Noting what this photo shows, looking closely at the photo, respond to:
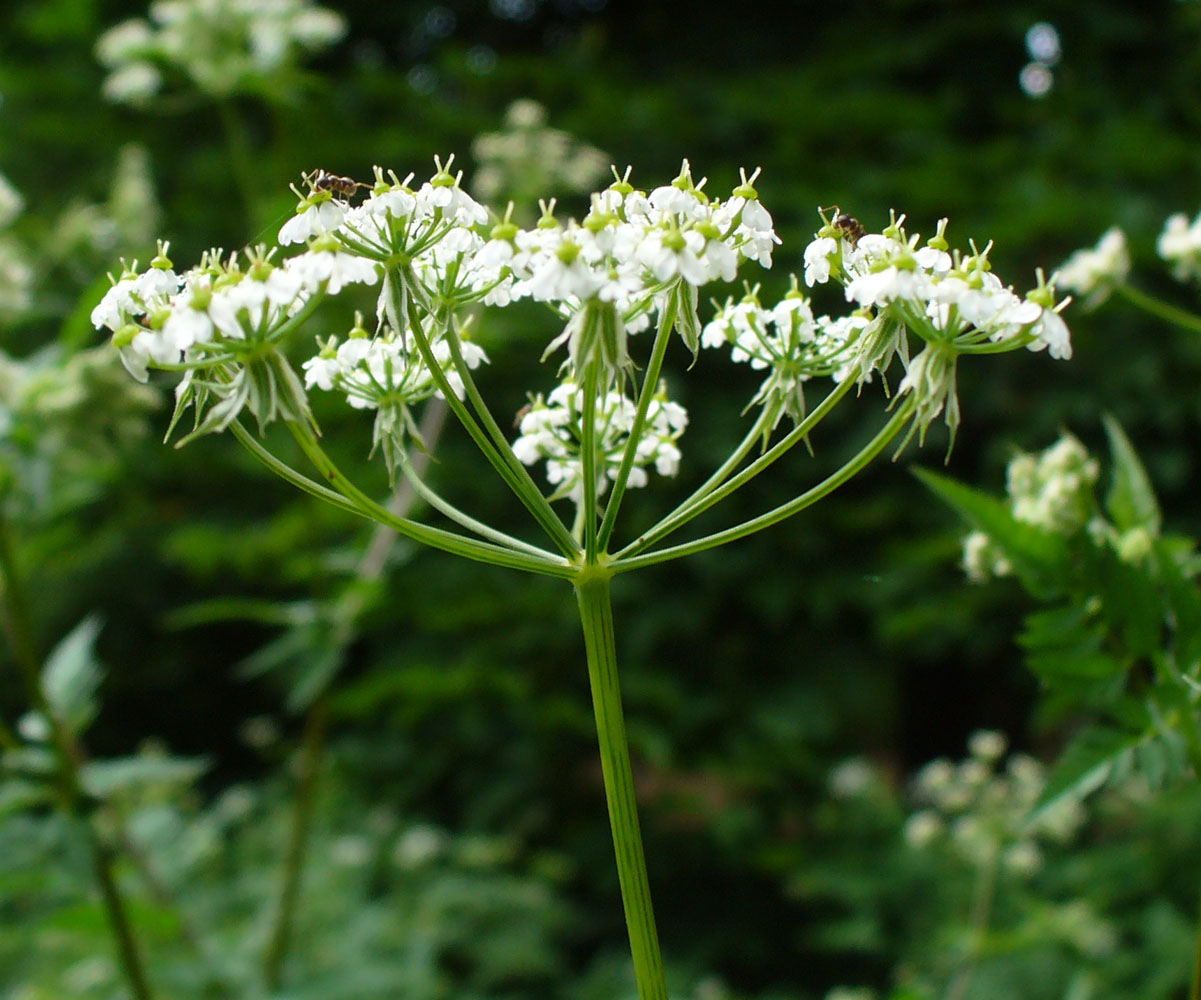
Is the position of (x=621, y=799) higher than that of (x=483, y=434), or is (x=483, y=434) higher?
(x=483, y=434)

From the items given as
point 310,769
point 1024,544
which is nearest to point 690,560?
point 310,769

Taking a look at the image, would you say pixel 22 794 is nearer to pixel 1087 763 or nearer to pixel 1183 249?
pixel 1087 763

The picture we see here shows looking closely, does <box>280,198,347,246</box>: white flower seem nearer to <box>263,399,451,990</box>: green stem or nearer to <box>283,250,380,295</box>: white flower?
<box>283,250,380,295</box>: white flower

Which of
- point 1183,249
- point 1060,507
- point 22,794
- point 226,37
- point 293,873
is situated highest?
point 226,37

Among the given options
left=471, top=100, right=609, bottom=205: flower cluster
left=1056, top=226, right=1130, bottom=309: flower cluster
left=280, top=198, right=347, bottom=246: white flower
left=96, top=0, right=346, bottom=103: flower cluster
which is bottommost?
left=280, top=198, right=347, bottom=246: white flower

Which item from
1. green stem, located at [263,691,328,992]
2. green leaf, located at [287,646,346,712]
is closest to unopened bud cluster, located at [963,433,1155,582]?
green leaf, located at [287,646,346,712]

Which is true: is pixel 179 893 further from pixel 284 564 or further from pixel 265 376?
pixel 265 376
